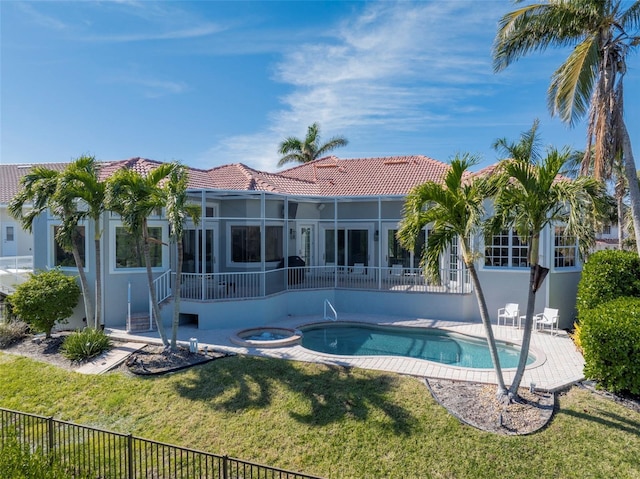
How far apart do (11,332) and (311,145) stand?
29237 mm

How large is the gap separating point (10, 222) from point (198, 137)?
1724 centimetres

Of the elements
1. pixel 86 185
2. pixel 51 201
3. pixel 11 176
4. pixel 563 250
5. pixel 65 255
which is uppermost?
pixel 11 176

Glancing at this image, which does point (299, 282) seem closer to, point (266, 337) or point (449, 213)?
point (266, 337)

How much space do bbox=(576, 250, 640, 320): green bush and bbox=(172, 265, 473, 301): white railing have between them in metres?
4.47

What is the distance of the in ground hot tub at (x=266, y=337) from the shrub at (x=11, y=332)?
785 cm

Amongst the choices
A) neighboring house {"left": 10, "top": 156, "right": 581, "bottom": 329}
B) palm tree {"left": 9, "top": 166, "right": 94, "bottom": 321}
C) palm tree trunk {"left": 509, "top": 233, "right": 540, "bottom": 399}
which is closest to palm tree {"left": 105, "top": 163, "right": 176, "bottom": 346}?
neighboring house {"left": 10, "top": 156, "right": 581, "bottom": 329}

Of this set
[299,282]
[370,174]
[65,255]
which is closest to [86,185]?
[65,255]

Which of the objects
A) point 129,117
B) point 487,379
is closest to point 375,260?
point 487,379

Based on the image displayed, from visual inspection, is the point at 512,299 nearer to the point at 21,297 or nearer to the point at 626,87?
the point at 626,87

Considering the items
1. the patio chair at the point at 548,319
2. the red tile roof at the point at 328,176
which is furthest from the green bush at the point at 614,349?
the red tile roof at the point at 328,176

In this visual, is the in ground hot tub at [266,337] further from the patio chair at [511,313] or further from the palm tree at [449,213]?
the patio chair at [511,313]

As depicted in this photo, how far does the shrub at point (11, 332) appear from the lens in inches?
535

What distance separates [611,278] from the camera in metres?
12.2

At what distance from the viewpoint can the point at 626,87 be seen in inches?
494
